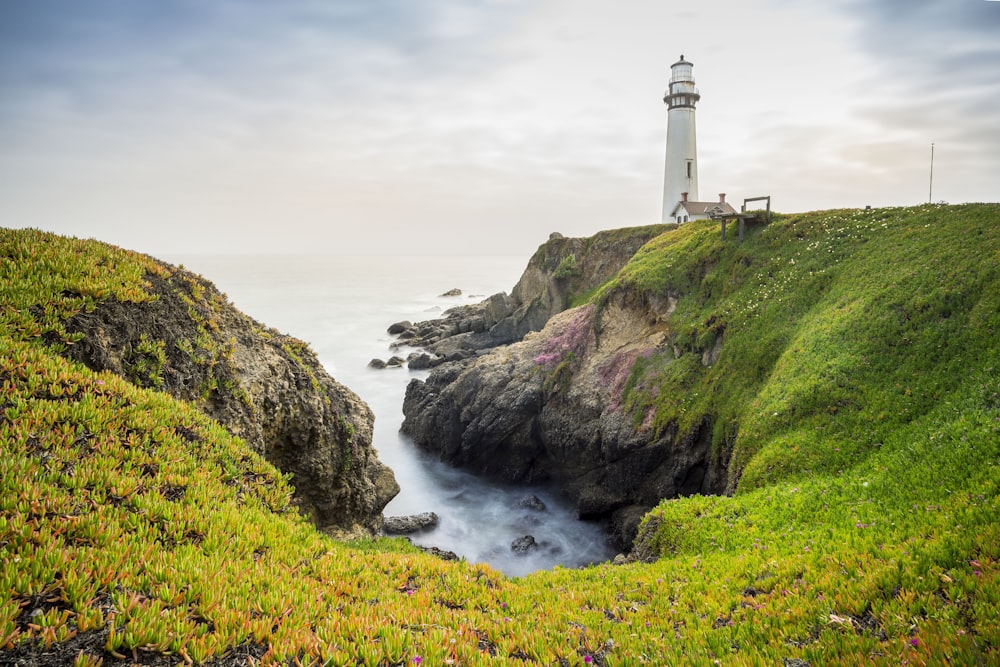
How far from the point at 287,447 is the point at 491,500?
60.9 ft

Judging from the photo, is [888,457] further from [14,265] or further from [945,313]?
[14,265]

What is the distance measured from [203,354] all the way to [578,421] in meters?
21.2

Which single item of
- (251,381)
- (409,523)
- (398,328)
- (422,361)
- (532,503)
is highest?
A: (398,328)

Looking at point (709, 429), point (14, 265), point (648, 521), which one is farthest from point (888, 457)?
point (14, 265)

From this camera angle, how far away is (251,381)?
1270 centimetres

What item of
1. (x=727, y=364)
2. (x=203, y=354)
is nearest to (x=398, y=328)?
(x=727, y=364)

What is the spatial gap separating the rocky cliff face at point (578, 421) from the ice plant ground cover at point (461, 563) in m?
7.39

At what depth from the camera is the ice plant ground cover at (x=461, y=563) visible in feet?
16.6

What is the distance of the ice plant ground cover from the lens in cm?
505

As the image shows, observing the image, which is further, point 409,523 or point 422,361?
point 422,361

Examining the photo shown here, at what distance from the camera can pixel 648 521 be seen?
15.1 metres

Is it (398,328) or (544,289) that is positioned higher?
(544,289)

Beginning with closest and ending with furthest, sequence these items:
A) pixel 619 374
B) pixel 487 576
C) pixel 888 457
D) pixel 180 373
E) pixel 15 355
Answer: pixel 15 355 → pixel 487 576 → pixel 180 373 → pixel 888 457 → pixel 619 374

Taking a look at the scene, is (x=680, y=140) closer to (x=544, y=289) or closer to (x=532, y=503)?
(x=544, y=289)
